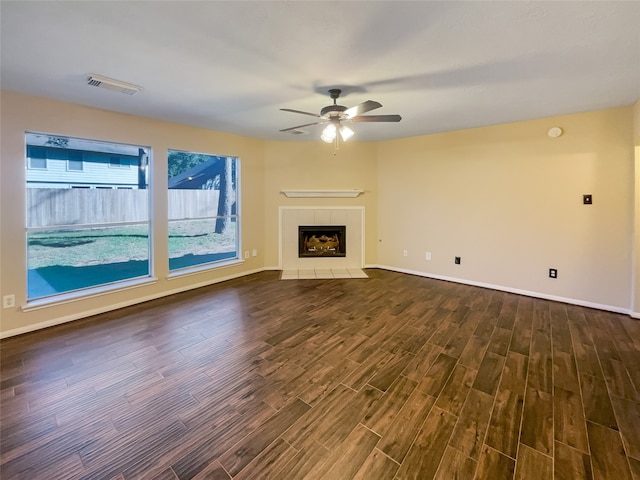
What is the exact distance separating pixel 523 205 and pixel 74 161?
586cm

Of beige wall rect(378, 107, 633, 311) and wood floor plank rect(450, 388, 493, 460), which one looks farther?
beige wall rect(378, 107, 633, 311)

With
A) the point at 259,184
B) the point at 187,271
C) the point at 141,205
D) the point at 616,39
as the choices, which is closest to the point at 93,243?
the point at 141,205

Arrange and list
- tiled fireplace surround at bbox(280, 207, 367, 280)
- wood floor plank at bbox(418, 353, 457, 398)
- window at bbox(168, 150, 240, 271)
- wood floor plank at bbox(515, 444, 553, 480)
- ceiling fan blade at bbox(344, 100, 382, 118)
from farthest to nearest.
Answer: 1. tiled fireplace surround at bbox(280, 207, 367, 280)
2. window at bbox(168, 150, 240, 271)
3. ceiling fan blade at bbox(344, 100, 382, 118)
4. wood floor plank at bbox(418, 353, 457, 398)
5. wood floor plank at bbox(515, 444, 553, 480)

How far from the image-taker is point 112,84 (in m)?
2.74

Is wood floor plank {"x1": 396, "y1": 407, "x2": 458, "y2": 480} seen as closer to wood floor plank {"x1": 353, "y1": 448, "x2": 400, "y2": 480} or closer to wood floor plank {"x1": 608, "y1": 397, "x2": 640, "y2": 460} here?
wood floor plank {"x1": 353, "y1": 448, "x2": 400, "y2": 480}

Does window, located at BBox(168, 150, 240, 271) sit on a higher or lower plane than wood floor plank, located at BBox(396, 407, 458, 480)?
higher

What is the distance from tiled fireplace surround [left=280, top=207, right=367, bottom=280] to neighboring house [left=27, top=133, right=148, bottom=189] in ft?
8.08

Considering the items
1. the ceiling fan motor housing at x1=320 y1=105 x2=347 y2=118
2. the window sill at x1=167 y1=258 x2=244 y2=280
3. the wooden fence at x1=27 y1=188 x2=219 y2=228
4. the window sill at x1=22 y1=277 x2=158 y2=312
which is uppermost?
the ceiling fan motor housing at x1=320 y1=105 x2=347 y2=118

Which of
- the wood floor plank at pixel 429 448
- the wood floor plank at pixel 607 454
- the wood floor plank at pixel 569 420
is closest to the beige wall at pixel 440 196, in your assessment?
the wood floor plank at pixel 569 420

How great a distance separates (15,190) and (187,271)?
2133 mm

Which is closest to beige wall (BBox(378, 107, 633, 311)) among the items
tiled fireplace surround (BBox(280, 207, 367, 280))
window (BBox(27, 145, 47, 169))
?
tiled fireplace surround (BBox(280, 207, 367, 280))

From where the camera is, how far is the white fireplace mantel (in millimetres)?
5500

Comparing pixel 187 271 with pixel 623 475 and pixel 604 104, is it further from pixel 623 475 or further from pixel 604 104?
pixel 604 104

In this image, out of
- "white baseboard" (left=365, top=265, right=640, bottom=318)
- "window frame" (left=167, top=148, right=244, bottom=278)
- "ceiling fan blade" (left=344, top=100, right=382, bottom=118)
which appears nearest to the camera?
"ceiling fan blade" (left=344, top=100, right=382, bottom=118)
